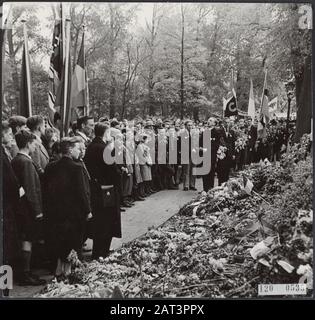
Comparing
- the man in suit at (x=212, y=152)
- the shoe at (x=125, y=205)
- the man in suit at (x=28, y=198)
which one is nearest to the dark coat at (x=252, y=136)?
the man in suit at (x=212, y=152)

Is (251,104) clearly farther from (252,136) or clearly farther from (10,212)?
(10,212)

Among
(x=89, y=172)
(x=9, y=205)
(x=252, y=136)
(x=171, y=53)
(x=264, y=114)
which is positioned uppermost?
(x=171, y=53)

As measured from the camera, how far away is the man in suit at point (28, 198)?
5.15 m

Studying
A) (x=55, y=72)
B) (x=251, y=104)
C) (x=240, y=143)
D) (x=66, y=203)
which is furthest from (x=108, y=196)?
(x=251, y=104)

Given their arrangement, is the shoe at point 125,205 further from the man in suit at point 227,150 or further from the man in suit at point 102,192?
the man in suit at point 227,150

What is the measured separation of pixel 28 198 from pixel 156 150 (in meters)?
1.47

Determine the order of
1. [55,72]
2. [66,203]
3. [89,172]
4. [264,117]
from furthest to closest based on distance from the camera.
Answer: [264,117] < [55,72] < [89,172] < [66,203]

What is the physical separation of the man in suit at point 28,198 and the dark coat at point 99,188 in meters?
0.57

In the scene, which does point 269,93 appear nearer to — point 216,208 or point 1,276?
point 216,208

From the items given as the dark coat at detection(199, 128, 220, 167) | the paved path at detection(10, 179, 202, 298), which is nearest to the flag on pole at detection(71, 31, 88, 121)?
the paved path at detection(10, 179, 202, 298)

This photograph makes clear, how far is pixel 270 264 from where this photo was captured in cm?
536

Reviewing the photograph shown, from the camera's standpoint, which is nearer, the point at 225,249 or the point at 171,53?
the point at 225,249

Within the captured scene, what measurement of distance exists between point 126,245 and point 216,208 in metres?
1.08

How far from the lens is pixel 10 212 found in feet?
17.6
